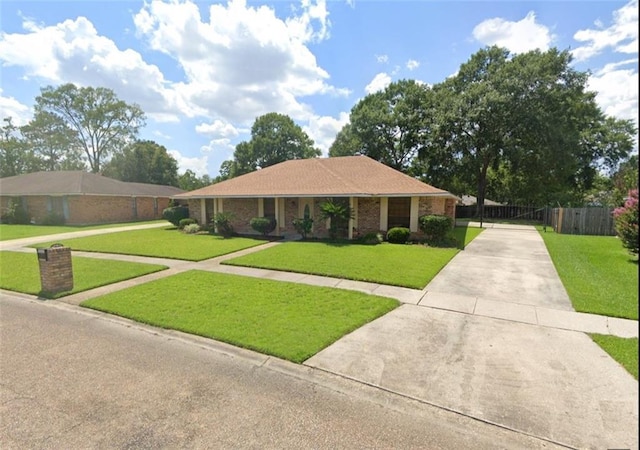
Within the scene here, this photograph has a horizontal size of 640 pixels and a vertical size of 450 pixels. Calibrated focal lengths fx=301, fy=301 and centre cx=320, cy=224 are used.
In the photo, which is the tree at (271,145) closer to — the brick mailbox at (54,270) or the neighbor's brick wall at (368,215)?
the neighbor's brick wall at (368,215)

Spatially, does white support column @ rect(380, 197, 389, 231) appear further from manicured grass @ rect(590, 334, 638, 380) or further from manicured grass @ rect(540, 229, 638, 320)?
manicured grass @ rect(590, 334, 638, 380)

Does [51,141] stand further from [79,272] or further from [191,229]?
[79,272]

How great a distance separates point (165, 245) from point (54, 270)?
680 centimetres

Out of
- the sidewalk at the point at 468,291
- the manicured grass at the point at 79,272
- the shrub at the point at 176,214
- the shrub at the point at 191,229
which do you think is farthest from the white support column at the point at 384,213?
the shrub at the point at 176,214

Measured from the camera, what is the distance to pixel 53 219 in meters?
23.8

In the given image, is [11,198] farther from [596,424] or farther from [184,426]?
[596,424]

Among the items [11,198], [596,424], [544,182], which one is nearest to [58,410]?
[596,424]

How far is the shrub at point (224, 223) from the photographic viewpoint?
1717cm

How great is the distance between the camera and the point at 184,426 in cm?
294

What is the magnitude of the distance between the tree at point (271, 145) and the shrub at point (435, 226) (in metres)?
30.8

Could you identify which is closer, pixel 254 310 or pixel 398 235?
pixel 254 310

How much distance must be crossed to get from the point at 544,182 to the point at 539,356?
3635 cm


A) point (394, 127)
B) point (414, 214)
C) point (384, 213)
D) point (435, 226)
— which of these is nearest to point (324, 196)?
point (384, 213)

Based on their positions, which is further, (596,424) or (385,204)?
(385,204)
